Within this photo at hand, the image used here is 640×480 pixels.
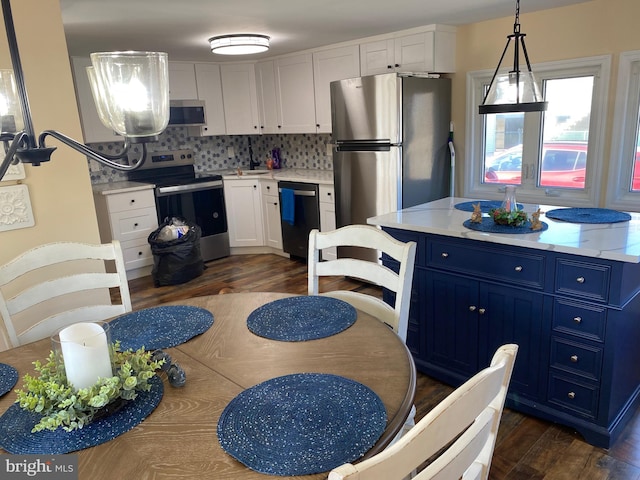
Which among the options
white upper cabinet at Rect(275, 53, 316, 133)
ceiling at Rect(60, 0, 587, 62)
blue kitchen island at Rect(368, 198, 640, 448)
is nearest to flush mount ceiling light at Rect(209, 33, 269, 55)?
ceiling at Rect(60, 0, 587, 62)

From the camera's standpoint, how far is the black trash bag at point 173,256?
4.41 m

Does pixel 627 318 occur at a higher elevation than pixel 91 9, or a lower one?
lower

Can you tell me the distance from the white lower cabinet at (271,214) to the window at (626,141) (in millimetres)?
3021

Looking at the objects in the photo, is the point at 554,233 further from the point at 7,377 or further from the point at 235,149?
the point at 235,149

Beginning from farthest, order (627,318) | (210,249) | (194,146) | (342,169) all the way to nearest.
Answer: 1. (194,146)
2. (210,249)
3. (342,169)
4. (627,318)

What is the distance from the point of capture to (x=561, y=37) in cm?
341

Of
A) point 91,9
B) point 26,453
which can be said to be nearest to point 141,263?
point 91,9

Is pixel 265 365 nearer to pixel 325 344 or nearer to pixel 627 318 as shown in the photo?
pixel 325 344

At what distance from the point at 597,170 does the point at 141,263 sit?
3.97m

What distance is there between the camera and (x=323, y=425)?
1049mm

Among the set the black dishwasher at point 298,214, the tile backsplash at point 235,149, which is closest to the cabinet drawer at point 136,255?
the tile backsplash at point 235,149

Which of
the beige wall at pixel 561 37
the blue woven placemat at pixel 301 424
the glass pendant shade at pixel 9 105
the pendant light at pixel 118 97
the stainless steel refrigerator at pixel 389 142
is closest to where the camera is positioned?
the blue woven placemat at pixel 301 424

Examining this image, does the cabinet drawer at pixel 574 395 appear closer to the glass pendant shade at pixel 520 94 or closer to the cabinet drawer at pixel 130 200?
the glass pendant shade at pixel 520 94

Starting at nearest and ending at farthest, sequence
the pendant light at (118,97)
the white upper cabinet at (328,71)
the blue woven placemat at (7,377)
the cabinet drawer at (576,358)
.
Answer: the pendant light at (118,97) → the blue woven placemat at (7,377) → the cabinet drawer at (576,358) → the white upper cabinet at (328,71)
